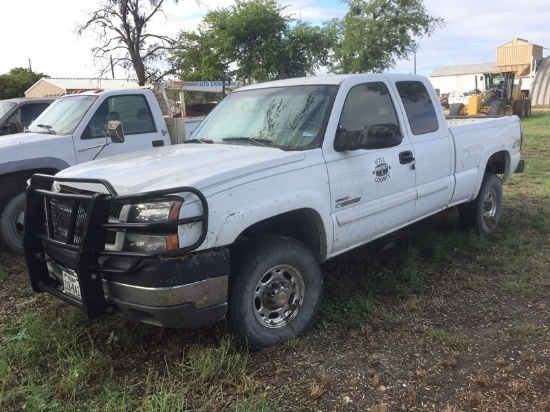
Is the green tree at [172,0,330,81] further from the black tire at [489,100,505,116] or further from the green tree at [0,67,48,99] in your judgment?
the green tree at [0,67,48,99]

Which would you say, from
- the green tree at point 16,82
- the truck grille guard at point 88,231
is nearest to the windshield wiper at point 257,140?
the truck grille guard at point 88,231

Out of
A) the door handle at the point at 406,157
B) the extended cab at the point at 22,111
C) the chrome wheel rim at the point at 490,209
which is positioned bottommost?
the chrome wheel rim at the point at 490,209

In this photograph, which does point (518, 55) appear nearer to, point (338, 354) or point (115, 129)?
point (115, 129)

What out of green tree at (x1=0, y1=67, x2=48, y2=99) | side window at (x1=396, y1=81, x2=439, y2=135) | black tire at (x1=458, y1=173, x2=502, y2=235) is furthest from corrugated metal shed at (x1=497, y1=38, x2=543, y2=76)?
side window at (x1=396, y1=81, x2=439, y2=135)

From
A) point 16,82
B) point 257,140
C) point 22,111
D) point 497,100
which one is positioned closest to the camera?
point 257,140

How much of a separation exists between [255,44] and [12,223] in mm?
24717

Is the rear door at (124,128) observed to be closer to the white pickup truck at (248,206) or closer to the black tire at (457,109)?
the white pickup truck at (248,206)

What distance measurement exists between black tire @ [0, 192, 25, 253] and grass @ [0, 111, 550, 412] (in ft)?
2.78

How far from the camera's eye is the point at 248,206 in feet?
10.4

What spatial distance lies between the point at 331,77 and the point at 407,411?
277 cm

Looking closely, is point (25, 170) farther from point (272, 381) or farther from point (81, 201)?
point (272, 381)

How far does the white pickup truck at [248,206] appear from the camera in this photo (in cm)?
A: 297

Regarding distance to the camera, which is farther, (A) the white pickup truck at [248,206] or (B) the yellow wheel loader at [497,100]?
(B) the yellow wheel loader at [497,100]

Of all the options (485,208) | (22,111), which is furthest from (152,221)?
(22,111)
